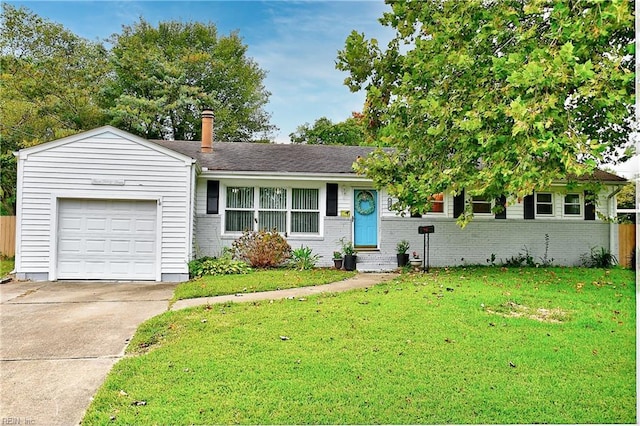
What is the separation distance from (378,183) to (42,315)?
735cm

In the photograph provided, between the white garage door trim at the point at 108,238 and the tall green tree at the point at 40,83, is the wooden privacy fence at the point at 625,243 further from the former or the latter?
the tall green tree at the point at 40,83

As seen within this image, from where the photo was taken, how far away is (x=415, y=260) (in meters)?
12.0

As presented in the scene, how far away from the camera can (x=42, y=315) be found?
6340 mm

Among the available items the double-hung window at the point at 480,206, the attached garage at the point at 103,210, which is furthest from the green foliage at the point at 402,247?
the attached garage at the point at 103,210

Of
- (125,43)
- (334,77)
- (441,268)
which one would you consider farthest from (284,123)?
(441,268)

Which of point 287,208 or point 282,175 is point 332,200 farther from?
point 282,175

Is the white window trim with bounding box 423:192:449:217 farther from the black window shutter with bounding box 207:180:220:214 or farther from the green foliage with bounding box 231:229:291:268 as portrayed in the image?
the black window shutter with bounding box 207:180:220:214

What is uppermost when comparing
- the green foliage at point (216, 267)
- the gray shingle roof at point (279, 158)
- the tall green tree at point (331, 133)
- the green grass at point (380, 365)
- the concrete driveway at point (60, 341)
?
the tall green tree at point (331, 133)

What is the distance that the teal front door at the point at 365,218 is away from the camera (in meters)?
12.5

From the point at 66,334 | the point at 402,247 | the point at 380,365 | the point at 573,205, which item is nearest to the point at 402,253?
the point at 402,247

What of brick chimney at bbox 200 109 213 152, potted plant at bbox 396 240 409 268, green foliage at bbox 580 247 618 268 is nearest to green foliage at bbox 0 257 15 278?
brick chimney at bbox 200 109 213 152

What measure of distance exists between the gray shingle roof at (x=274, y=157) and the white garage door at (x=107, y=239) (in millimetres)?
2511

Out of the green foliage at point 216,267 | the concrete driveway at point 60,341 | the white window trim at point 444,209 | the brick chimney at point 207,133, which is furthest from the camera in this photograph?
the brick chimney at point 207,133

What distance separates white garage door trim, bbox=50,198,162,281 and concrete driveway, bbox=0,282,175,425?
42.8 inches
